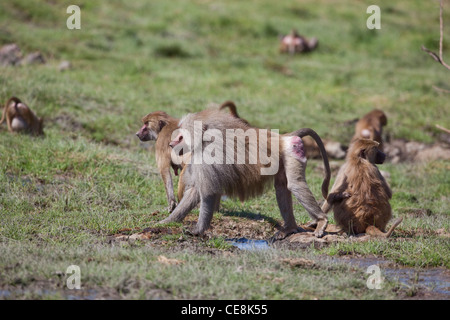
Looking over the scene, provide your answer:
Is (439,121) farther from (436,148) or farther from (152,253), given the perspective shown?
(152,253)

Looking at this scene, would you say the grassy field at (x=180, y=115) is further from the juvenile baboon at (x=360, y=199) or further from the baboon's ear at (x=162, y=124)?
the baboon's ear at (x=162, y=124)

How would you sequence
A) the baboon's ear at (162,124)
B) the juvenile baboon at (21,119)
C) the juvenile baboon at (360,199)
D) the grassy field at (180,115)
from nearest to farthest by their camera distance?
the grassy field at (180,115) < the juvenile baboon at (360,199) < the baboon's ear at (162,124) < the juvenile baboon at (21,119)


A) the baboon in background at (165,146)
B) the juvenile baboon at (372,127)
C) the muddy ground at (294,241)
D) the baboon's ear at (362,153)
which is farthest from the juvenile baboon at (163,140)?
the juvenile baboon at (372,127)

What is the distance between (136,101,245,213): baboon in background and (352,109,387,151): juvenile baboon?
14.2ft

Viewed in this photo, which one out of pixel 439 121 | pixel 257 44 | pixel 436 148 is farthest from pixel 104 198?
pixel 257 44

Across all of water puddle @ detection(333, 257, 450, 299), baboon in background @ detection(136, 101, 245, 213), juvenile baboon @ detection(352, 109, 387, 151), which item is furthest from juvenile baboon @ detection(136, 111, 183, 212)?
juvenile baboon @ detection(352, 109, 387, 151)

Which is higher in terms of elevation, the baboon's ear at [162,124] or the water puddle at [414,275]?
the baboon's ear at [162,124]

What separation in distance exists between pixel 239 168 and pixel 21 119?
192 inches

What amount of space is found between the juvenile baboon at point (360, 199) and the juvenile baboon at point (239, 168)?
0.66 ft

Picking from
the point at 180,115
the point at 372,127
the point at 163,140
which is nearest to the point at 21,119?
the point at 180,115

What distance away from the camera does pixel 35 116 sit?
10281mm

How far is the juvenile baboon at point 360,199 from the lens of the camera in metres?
6.75
